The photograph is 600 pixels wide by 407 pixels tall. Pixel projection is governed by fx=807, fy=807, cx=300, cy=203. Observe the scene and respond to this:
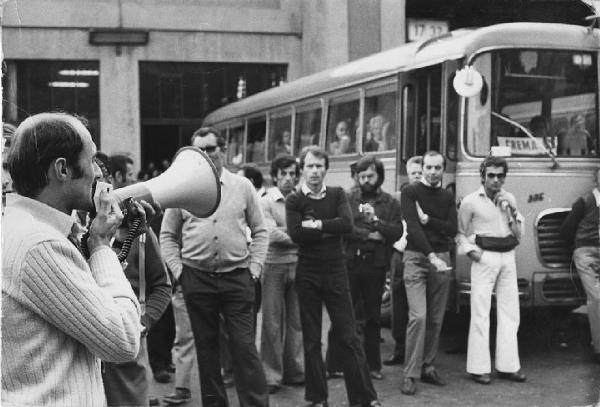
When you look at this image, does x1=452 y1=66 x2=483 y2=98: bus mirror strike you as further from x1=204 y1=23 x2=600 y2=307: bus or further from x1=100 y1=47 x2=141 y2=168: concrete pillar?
x1=100 y1=47 x2=141 y2=168: concrete pillar

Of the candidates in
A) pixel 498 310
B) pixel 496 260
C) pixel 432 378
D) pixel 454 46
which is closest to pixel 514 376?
pixel 498 310

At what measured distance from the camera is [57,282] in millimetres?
2146

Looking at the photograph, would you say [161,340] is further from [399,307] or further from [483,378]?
[483,378]

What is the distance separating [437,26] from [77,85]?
8115 mm

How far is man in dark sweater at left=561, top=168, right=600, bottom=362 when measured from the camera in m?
7.22

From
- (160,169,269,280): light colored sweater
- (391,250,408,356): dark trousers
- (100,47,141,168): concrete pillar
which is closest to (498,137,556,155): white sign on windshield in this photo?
(391,250,408,356): dark trousers

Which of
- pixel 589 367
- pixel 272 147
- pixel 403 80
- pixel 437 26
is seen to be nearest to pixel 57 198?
pixel 589 367

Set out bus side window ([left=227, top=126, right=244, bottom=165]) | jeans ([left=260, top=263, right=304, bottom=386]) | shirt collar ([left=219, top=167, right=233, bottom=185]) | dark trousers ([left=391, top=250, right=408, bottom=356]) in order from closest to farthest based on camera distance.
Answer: shirt collar ([left=219, top=167, right=233, bottom=185]) < jeans ([left=260, top=263, right=304, bottom=386]) < dark trousers ([left=391, top=250, right=408, bottom=356]) < bus side window ([left=227, top=126, right=244, bottom=165])

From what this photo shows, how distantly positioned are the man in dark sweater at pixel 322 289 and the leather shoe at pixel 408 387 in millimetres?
653

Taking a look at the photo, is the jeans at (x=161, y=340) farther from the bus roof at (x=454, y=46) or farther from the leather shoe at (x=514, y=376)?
the bus roof at (x=454, y=46)

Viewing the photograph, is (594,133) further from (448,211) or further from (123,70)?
(123,70)

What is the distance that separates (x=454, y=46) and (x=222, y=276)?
3.78m

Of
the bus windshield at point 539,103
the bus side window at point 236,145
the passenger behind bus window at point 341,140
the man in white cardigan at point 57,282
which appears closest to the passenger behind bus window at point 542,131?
the bus windshield at point 539,103

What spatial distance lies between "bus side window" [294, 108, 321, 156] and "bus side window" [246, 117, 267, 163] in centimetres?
172
